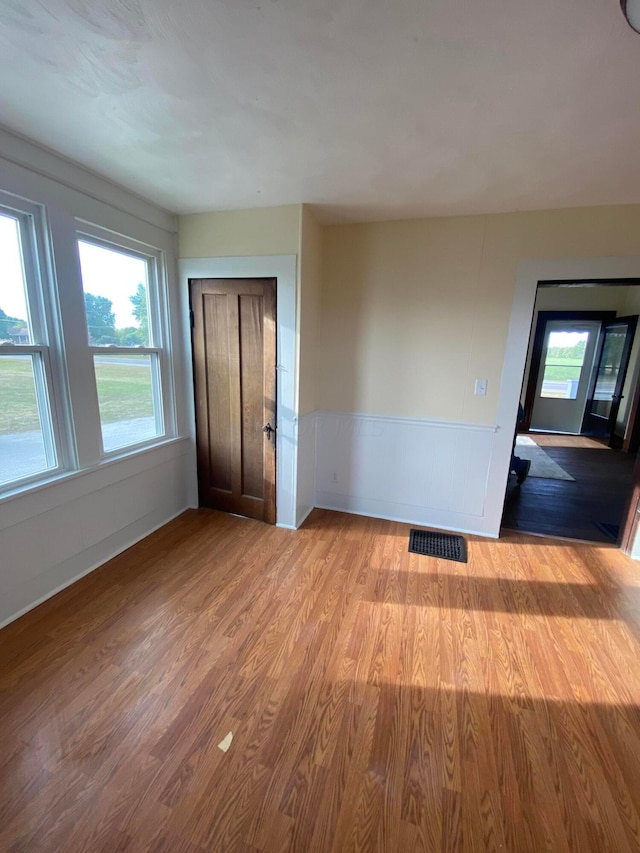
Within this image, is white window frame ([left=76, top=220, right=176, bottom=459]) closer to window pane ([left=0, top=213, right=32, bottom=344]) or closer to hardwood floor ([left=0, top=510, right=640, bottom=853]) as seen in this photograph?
window pane ([left=0, top=213, right=32, bottom=344])

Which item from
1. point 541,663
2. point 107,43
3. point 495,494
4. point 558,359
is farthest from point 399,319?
point 558,359

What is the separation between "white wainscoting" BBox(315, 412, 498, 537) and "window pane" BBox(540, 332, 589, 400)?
16.8 feet

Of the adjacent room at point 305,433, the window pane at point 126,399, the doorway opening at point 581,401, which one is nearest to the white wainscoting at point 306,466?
the adjacent room at point 305,433

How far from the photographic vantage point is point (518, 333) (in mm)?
2623

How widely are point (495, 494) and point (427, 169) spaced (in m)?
2.35

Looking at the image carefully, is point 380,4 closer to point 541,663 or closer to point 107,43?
point 107,43

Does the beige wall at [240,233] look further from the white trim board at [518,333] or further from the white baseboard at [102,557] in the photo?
the white baseboard at [102,557]

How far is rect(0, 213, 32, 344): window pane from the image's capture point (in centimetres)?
179

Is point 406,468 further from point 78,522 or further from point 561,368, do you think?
point 561,368

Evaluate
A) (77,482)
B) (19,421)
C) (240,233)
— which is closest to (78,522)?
(77,482)

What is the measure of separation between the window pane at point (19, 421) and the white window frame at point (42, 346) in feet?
Result: 0.07

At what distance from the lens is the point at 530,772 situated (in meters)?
1.28

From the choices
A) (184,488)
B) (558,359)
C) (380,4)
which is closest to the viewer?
(380,4)

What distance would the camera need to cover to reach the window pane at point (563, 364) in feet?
21.6
